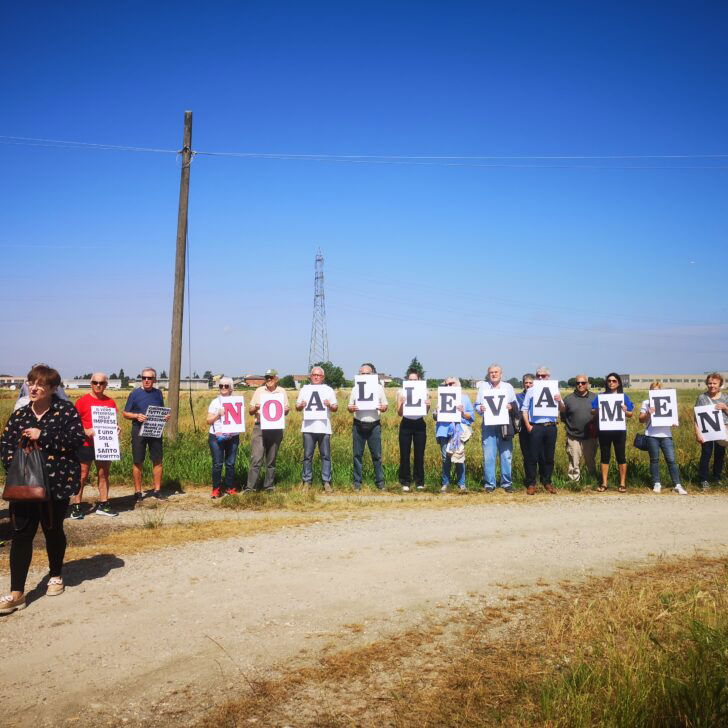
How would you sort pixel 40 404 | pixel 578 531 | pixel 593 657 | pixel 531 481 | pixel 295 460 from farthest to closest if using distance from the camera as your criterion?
pixel 295 460 → pixel 531 481 → pixel 578 531 → pixel 40 404 → pixel 593 657

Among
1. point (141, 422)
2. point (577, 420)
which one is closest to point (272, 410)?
point (141, 422)

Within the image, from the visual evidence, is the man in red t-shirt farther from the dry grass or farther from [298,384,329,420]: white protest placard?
the dry grass

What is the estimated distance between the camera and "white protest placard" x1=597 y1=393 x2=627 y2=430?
1416 cm

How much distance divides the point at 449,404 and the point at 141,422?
586cm

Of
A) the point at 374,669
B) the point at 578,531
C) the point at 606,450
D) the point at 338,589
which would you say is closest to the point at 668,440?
the point at 606,450

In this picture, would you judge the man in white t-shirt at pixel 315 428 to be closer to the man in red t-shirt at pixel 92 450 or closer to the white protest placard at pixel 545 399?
the man in red t-shirt at pixel 92 450

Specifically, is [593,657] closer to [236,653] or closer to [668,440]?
[236,653]

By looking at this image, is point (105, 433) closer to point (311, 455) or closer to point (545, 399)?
point (311, 455)

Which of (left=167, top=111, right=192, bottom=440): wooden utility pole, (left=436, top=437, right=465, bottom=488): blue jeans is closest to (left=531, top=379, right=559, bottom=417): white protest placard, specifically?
(left=436, top=437, right=465, bottom=488): blue jeans

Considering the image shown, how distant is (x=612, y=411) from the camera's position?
46.5 ft

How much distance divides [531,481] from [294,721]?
33.3ft

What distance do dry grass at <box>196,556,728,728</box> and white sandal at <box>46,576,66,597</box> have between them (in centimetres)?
291

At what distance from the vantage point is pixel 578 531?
390 inches

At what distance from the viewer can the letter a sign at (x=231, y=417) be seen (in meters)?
12.8
